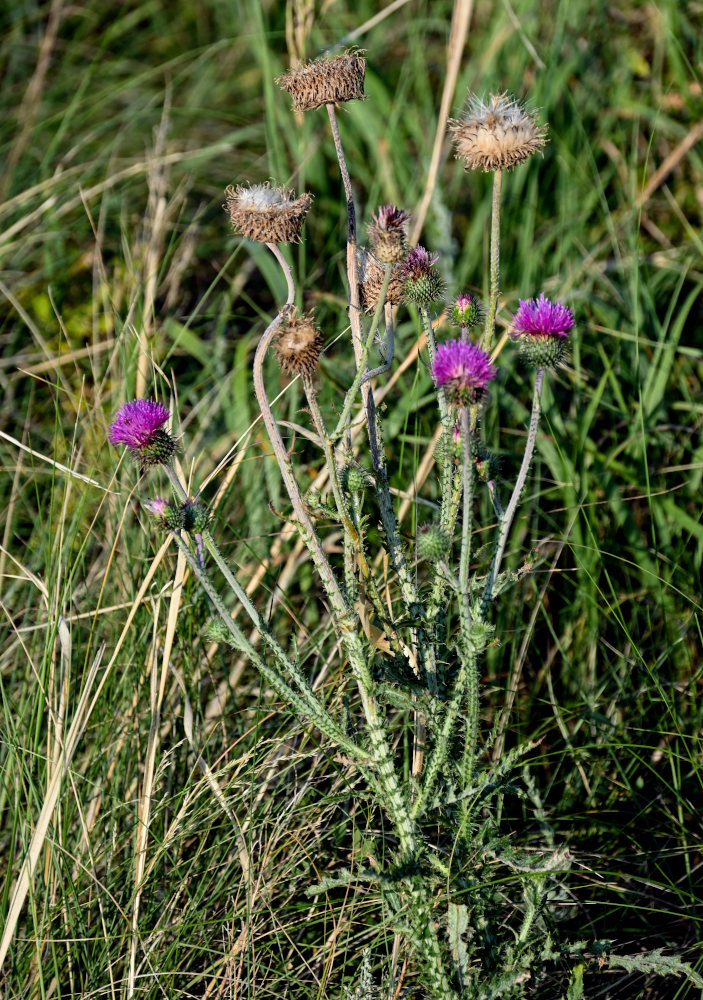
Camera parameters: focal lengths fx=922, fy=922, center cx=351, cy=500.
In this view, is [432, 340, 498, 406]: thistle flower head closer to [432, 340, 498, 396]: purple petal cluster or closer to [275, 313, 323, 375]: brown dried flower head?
[432, 340, 498, 396]: purple petal cluster

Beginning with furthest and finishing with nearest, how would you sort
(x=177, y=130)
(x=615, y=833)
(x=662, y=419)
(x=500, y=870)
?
1. (x=177, y=130)
2. (x=662, y=419)
3. (x=615, y=833)
4. (x=500, y=870)

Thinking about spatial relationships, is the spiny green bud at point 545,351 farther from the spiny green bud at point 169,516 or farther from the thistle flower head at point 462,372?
the spiny green bud at point 169,516

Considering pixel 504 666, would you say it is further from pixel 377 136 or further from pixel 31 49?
pixel 31 49

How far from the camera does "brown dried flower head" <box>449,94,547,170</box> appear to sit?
1.49 metres

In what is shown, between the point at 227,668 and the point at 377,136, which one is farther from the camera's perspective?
the point at 377,136

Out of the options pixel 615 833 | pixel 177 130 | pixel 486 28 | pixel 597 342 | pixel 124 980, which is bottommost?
pixel 615 833

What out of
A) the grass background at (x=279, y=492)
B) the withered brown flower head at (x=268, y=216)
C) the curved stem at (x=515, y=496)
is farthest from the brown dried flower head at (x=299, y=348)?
the grass background at (x=279, y=492)

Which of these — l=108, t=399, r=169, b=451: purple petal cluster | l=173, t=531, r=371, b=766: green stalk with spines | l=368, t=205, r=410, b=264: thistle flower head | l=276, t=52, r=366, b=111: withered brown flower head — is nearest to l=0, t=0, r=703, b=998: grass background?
l=173, t=531, r=371, b=766: green stalk with spines

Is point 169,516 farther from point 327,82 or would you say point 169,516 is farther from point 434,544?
point 327,82

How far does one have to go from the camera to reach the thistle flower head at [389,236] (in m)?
1.43

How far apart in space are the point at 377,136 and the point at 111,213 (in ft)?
3.51

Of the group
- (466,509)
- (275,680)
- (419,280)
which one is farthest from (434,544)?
(419,280)

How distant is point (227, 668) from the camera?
2178 millimetres

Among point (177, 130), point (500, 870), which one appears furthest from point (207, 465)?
point (177, 130)
